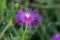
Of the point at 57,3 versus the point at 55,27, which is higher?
the point at 57,3

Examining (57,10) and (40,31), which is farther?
(57,10)

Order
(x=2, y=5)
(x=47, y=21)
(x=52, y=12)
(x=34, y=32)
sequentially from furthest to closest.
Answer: (x=52, y=12), (x=47, y=21), (x=34, y=32), (x=2, y=5)

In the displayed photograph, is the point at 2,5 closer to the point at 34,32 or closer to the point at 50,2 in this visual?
the point at 34,32

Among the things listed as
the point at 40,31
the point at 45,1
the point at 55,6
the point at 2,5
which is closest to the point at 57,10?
the point at 55,6

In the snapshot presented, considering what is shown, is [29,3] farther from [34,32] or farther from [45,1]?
[34,32]

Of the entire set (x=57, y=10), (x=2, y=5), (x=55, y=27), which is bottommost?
(x=55, y=27)

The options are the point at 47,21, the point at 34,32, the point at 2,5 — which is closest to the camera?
the point at 2,5

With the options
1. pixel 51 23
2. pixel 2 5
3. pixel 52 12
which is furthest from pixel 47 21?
pixel 2 5
